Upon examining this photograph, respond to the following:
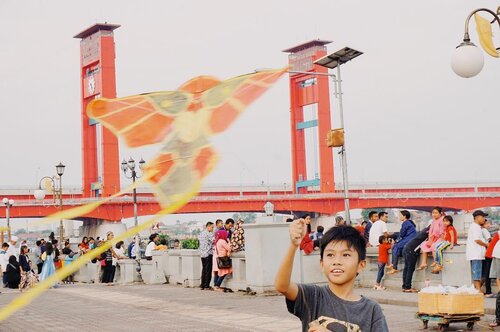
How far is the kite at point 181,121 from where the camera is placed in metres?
4.77

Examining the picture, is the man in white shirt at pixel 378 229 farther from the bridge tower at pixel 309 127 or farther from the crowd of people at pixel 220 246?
the bridge tower at pixel 309 127

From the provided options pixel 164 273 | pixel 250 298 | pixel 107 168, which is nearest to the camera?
pixel 250 298

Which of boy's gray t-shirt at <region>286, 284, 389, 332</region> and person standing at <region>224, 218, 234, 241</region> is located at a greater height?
person standing at <region>224, 218, 234, 241</region>

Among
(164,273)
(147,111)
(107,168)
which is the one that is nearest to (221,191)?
(107,168)

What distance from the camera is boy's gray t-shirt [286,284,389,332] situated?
12.0ft

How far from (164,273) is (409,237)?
1031cm

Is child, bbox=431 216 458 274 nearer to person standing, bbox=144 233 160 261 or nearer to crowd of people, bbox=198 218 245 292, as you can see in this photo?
crowd of people, bbox=198 218 245 292

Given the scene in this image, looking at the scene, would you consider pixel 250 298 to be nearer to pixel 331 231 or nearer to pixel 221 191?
pixel 331 231

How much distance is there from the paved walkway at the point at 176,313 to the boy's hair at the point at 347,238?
26.6ft

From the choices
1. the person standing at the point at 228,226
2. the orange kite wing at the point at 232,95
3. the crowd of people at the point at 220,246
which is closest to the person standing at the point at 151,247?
the crowd of people at the point at 220,246

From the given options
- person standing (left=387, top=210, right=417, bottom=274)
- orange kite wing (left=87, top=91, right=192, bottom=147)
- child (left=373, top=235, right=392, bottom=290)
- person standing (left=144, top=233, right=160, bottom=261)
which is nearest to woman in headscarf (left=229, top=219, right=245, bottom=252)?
child (left=373, top=235, right=392, bottom=290)

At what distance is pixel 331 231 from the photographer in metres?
3.85

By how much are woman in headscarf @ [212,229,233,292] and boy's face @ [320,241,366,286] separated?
1563cm

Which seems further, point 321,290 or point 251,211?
point 251,211
